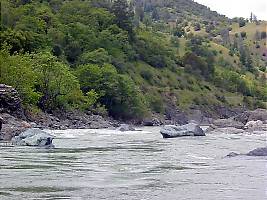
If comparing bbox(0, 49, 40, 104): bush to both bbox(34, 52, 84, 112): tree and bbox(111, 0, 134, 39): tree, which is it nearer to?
bbox(34, 52, 84, 112): tree

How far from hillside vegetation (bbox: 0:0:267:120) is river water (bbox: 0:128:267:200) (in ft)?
138

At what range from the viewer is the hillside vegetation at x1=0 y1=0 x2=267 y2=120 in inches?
3182

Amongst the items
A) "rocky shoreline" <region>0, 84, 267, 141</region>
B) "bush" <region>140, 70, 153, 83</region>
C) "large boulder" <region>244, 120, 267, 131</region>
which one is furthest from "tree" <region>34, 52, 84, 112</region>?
"bush" <region>140, 70, 153, 83</region>

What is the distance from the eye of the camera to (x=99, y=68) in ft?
336

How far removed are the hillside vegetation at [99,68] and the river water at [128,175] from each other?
42.2 meters

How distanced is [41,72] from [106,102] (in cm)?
2243

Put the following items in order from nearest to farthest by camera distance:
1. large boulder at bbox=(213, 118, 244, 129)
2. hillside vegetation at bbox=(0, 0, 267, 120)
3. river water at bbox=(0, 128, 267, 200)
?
1. river water at bbox=(0, 128, 267, 200)
2. large boulder at bbox=(213, 118, 244, 129)
3. hillside vegetation at bbox=(0, 0, 267, 120)

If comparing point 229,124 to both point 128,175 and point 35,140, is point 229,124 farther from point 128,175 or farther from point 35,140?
point 128,175

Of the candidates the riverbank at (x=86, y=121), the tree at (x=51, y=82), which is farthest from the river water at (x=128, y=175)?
the tree at (x=51, y=82)

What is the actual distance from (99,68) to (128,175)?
80.0 m

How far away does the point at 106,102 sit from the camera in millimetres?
101312

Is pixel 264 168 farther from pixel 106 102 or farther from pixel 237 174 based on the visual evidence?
pixel 106 102

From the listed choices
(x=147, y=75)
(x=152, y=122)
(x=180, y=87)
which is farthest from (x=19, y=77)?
(x=180, y=87)

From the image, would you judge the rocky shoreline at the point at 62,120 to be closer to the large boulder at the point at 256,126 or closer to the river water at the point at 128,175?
the large boulder at the point at 256,126
